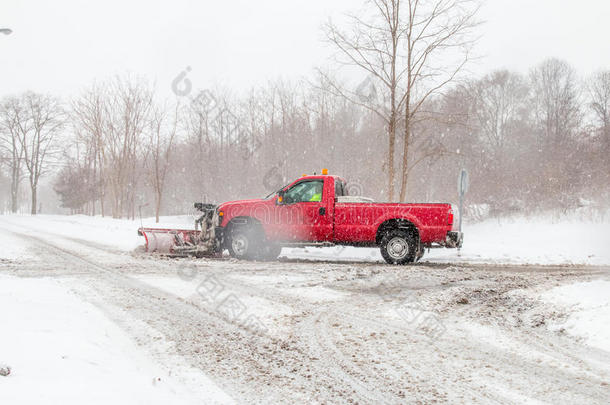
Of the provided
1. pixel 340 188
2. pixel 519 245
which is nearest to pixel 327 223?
pixel 340 188

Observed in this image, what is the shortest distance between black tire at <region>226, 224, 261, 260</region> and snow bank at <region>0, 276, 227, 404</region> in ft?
20.2

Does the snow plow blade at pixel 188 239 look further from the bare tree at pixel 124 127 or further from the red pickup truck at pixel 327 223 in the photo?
the bare tree at pixel 124 127

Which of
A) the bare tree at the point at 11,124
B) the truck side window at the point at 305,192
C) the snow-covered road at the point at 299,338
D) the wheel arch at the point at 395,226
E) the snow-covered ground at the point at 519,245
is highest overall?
the bare tree at the point at 11,124

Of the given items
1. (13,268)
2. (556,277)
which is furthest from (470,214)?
(13,268)

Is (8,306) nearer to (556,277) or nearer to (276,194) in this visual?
(276,194)

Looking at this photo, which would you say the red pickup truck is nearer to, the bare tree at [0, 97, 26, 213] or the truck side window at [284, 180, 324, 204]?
the truck side window at [284, 180, 324, 204]

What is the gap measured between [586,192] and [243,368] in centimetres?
2339

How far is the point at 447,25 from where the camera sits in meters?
16.5

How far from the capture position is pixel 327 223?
11.2 metres

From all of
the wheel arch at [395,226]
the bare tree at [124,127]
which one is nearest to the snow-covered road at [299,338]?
the wheel arch at [395,226]

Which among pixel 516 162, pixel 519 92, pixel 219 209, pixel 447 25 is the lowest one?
pixel 219 209

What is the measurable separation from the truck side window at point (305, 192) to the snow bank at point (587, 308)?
5.64 meters

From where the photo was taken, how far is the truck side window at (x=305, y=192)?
1141cm

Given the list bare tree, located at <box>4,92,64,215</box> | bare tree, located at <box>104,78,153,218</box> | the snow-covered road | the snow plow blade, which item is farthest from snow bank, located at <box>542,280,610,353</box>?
bare tree, located at <box>4,92,64,215</box>
